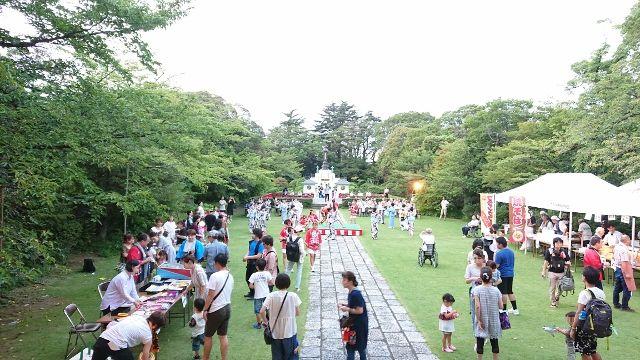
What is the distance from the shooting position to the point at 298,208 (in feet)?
80.9

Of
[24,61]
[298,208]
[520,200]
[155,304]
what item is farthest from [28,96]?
[298,208]

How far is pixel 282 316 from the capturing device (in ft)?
16.6

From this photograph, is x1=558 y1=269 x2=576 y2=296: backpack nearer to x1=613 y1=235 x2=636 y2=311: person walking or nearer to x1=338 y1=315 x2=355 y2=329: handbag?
x1=613 y1=235 x2=636 y2=311: person walking

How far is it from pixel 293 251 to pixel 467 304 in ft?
12.9

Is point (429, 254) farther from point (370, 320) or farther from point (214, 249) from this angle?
point (214, 249)

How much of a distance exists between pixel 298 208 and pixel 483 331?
1915 centimetres

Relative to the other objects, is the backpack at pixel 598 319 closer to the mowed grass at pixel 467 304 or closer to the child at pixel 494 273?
the mowed grass at pixel 467 304

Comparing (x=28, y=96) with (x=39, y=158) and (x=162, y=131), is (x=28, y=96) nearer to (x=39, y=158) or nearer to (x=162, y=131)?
(x=39, y=158)

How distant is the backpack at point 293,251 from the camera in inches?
382

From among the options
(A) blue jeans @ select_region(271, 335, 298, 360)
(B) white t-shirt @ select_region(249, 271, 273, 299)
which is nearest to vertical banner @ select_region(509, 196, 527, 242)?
(B) white t-shirt @ select_region(249, 271, 273, 299)

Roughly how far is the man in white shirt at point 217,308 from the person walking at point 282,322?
3.08 feet

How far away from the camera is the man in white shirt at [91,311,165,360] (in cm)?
437

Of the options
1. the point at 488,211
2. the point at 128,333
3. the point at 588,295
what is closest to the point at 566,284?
the point at 588,295

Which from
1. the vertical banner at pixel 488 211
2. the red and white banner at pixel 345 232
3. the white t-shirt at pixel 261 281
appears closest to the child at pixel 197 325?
the white t-shirt at pixel 261 281
